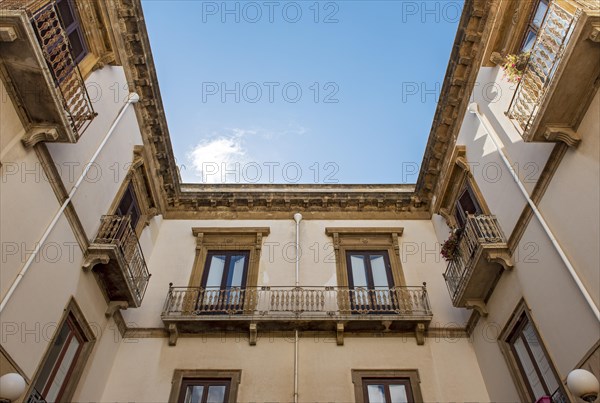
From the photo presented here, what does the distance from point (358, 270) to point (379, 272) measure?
610 mm

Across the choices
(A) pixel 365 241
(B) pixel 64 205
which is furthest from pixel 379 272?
(B) pixel 64 205

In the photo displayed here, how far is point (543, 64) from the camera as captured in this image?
846 cm

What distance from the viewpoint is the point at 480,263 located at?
10.2 metres

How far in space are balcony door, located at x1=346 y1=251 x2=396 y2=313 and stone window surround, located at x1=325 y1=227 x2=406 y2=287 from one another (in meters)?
0.15

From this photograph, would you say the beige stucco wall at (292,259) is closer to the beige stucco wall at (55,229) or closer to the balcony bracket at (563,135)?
the beige stucco wall at (55,229)

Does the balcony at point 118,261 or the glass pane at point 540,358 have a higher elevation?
the balcony at point 118,261

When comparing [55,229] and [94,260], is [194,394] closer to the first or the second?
[94,260]

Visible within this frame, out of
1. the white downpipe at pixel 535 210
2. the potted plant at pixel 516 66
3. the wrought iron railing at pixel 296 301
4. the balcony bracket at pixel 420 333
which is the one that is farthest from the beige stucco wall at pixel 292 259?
the potted plant at pixel 516 66

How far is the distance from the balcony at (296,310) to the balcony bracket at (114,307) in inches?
37.8

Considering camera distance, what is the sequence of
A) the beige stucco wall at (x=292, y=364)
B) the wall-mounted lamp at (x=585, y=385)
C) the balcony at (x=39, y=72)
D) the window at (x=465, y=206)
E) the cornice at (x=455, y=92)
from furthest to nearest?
the window at (x=465, y=206) < the cornice at (x=455, y=92) < the beige stucco wall at (x=292, y=364) < the balcony at (x=39, y=72) < the wall-mounted lamp at (x=585, y=385)

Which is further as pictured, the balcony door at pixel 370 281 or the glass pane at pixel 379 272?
the glass pane at pixel 379 272

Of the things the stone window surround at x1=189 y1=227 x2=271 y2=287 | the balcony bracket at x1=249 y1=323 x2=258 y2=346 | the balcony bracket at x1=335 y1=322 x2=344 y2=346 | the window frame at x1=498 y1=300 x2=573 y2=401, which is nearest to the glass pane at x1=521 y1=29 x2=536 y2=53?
the window frame at x1=498 y1=300 x2=573 y2=401

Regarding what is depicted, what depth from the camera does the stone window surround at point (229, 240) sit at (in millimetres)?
13508

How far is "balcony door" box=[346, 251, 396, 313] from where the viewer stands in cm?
1209
